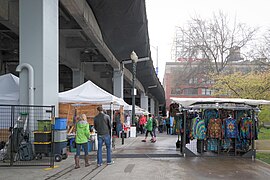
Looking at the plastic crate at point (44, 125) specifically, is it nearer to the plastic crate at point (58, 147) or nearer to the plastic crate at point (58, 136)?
the plastic crate at point (58, 136)

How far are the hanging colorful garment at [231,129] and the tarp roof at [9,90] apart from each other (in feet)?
24.5

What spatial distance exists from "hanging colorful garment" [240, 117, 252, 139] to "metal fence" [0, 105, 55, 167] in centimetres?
679

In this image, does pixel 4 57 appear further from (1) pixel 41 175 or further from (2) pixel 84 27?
(1) pixel 41 175

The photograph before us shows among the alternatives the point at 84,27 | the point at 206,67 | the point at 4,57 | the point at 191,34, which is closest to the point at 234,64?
the point at 206,67

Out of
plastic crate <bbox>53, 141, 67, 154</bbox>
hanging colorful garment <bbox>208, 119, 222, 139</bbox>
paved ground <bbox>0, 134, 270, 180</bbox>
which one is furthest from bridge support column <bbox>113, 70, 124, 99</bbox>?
plastic crate <bbox>53, 141, 67, 154</bbox>

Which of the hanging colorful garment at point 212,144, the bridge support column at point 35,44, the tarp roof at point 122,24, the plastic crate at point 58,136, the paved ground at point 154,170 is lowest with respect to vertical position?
the paved ground at point 154,170

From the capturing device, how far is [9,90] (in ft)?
45.1

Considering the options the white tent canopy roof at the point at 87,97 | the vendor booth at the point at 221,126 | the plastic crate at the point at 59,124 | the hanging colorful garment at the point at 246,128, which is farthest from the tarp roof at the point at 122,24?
the hanging colorful garment at the point at 246,128

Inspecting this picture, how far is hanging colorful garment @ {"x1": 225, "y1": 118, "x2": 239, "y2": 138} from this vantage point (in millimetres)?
13273

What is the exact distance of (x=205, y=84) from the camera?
4944 cm

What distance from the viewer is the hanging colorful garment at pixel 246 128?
1318 centimetres

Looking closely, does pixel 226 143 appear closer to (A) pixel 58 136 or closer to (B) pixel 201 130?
(B) pixel 201 130

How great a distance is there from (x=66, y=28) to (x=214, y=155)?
11.0 meters

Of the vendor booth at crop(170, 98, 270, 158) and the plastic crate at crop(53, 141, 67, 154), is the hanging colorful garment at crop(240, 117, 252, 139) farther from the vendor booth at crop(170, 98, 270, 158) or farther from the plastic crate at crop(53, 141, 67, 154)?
the plastic crate at crop(53, 141, 67, 154)
